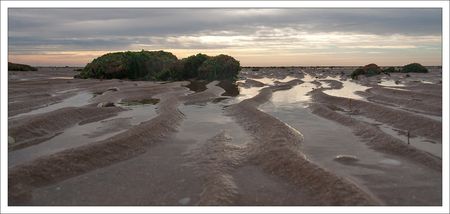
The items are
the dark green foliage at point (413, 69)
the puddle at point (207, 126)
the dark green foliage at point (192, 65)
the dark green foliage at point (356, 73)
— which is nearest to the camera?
the puddle at point (207, 126)

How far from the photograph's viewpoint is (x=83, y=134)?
13.3 meters

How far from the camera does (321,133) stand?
13.7m

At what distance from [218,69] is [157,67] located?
344 inches

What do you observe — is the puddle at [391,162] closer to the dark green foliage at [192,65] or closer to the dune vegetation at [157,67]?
the dune vegetation at [157,67]

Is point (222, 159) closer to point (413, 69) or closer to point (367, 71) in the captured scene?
point (367, 71)

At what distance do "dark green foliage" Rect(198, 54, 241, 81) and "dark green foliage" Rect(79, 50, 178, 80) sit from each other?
4390mm

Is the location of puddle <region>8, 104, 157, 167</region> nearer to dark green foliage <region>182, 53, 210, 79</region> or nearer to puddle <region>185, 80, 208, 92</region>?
puddle <region>185, 80, 208, 92</region>

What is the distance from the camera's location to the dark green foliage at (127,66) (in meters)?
48.5

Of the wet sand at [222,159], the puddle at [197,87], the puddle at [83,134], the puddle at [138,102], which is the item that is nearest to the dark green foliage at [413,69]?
the puddle at [197,87]

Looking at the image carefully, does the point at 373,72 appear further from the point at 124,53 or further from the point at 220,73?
the point at 124,53

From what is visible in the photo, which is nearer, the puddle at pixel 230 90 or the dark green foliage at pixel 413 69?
the puddle at pixel 230 90

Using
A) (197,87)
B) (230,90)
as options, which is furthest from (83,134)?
(197,87)

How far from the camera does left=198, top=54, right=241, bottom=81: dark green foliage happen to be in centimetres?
4850

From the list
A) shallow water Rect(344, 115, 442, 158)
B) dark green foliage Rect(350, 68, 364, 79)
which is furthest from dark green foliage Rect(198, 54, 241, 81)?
shallow water Rect(344, 115, 442, 158)
